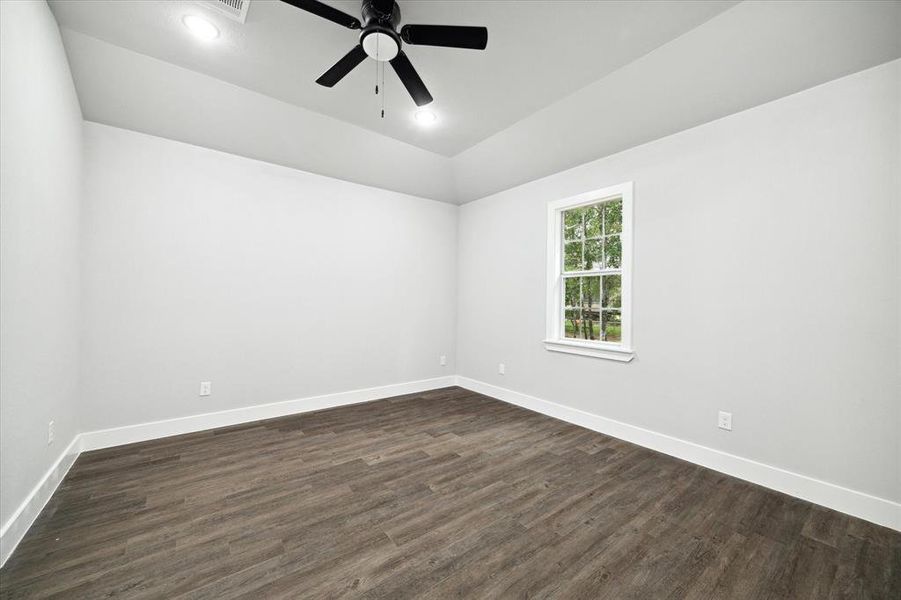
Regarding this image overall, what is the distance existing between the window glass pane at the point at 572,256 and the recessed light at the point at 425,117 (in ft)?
6.40

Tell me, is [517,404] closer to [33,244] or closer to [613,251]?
[613,251]

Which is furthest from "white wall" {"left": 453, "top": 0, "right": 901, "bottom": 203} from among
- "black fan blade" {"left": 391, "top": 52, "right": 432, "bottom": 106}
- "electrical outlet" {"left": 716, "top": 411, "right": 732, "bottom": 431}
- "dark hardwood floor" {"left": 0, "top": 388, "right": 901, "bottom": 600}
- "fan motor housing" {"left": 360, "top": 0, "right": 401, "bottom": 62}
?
"dark hardwood floor" {"left": 0, "top": 388, "right": 901, "bottom": 600}

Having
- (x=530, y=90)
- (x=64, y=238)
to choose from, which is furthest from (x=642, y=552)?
(x=64, y=238)

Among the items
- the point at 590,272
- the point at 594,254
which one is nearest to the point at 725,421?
the point at 590,272

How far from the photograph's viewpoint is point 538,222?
4219 millimetres

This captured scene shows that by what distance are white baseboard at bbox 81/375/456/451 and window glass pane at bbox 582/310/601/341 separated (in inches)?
90.7

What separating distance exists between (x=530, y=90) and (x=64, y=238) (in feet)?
11.8

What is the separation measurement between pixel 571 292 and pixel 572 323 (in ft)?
1.14

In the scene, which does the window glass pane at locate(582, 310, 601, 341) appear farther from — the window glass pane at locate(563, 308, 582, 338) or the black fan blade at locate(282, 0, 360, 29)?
the black fan blade at locate(282, 0, 360, 29)

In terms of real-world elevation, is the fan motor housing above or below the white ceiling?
below

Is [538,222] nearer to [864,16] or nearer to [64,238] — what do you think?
[864,16]

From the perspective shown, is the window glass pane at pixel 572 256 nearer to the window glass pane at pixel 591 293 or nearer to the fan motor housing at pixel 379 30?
the window glass pane at pixel 591 293

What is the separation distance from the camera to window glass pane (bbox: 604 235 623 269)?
354cm

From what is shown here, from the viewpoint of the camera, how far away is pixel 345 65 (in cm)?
219
